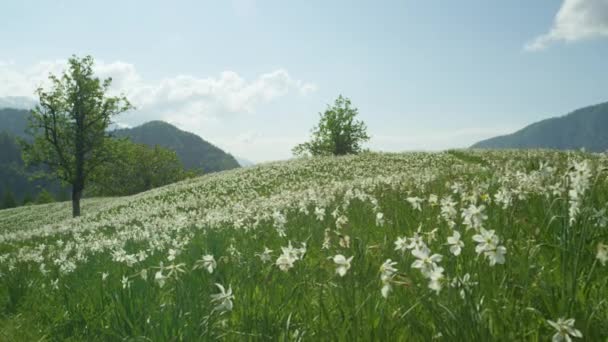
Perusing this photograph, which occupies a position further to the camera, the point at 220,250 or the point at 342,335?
the point at 220,250

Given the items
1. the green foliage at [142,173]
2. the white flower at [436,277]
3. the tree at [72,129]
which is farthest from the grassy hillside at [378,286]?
the green foliage at [142,173]

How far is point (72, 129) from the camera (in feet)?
146

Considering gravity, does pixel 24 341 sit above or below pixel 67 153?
below

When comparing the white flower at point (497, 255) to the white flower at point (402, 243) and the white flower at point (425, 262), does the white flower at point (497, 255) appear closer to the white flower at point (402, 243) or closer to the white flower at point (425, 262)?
the white flower at point (425, 262)

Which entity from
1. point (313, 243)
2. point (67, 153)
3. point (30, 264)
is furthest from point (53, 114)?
point (313, 243)

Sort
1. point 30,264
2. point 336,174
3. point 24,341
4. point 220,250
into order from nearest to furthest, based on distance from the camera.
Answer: point 24,341, point 220,250, point 30,264, point 336,174

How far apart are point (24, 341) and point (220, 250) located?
7.77ft

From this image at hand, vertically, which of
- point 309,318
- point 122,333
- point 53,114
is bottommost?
point 122,333

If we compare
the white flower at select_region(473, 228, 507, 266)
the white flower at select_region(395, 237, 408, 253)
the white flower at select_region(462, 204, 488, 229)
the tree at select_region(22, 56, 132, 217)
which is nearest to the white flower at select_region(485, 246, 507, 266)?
the white flower at select_region(473, 228, 507, 266)

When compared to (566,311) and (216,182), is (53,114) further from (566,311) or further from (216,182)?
(566,311)

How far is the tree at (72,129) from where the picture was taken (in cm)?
4403

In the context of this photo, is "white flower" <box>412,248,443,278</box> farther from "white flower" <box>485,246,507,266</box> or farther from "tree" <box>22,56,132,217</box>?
"tree" <box>22,56,132,217</box>

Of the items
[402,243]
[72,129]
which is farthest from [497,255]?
[72,129]

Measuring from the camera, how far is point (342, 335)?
A: 257cm
